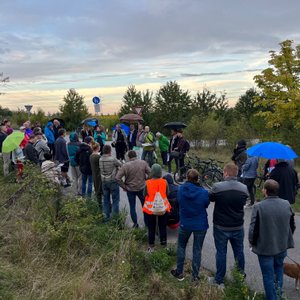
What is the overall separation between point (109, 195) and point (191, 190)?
10.4 feet

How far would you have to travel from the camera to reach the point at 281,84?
24.7 metres

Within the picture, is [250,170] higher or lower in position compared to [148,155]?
higher

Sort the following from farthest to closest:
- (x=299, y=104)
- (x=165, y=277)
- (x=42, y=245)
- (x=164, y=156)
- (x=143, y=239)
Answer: (x=299, y=104) < (x=164, y=156) < (x=143, y=239) < (x=42, y=245) < (x=165, y=277)

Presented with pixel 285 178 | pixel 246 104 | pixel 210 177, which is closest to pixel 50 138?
pixel 210 177

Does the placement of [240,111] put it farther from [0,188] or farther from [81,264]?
[81,264]

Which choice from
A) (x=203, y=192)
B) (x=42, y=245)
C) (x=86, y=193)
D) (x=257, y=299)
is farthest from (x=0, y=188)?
(x=257, y=299)

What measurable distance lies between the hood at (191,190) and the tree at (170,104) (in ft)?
82.0

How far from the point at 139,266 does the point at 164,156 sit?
9.09m

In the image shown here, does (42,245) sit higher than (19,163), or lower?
lower

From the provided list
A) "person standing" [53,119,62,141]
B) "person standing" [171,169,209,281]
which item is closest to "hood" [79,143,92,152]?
"person standing" [171,169,209,281]

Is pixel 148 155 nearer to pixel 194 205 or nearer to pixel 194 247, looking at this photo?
pixel 194 247

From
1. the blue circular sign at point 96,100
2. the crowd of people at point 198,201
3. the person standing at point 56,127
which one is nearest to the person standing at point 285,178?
the crowd of people at point 198,201

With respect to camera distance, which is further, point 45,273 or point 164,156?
point 164,156

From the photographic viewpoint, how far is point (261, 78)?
25.7 metres
